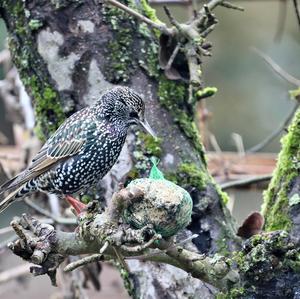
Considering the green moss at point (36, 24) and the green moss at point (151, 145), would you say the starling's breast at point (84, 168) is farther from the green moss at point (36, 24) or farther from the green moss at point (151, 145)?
the green moss at point (36, 24)

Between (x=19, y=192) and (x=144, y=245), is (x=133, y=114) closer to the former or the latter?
(x=19, y=192)

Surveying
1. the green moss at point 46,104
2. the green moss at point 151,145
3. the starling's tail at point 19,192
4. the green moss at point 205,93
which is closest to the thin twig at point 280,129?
the green moss at point 205,93

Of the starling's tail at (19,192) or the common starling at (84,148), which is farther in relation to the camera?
the starling's tail at (19,192)

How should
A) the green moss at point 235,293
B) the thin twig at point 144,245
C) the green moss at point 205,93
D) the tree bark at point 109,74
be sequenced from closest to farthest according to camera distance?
the thin twig at point 144,245, the green moss at point 235,293, the tree bark at point 109,74, the green moss at point 205,93

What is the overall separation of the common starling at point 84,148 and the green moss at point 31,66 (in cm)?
11

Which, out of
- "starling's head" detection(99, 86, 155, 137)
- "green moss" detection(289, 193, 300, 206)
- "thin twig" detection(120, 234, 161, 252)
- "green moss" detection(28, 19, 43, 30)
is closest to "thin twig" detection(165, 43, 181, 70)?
"starling's head" detection(99, 86, 155, 137)

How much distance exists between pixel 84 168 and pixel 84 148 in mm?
127

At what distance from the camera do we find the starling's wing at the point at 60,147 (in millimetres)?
4715

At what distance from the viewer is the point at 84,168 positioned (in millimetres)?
4801

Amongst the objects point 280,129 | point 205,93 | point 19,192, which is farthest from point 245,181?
point 19,192

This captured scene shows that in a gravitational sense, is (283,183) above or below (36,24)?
below

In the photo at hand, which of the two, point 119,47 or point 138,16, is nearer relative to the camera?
point 138,16

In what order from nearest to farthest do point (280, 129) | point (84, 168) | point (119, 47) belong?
point (119, 47) → point (84, 168) → point (280, 129)

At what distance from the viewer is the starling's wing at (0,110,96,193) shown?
15.5 ft
